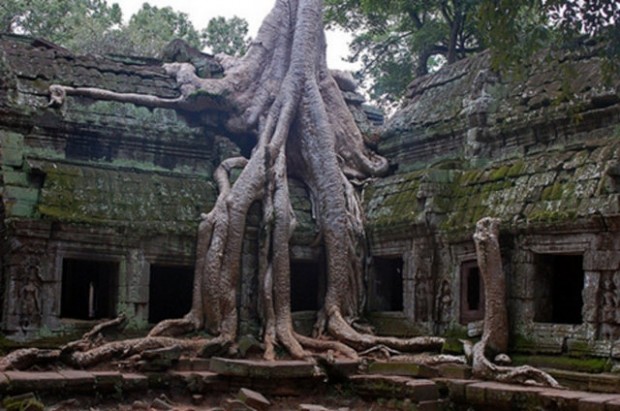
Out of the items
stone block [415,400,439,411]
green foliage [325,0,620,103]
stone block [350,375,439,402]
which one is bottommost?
stone block [415,400,439,411]

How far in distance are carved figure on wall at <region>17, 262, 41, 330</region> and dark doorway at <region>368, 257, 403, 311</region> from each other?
14.6 ft

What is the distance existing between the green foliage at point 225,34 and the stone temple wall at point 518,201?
15880mm

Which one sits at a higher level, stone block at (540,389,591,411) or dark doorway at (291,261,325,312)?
dark doorway at (291,261,325,312)

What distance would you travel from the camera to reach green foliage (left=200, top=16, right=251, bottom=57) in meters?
28.7

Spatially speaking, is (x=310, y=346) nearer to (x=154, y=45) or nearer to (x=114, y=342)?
(x=114, y=342)

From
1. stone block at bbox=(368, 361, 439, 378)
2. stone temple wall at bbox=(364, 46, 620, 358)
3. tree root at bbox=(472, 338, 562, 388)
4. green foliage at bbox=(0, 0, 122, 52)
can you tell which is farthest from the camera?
green foliage at bbox=(0, 0, 122, 52)

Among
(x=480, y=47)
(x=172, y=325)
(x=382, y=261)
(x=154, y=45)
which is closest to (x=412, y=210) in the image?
(x=382, y=261)

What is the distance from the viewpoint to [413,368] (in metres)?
10.2

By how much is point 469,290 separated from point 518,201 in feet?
4.47

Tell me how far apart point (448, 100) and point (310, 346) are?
3.97 metres

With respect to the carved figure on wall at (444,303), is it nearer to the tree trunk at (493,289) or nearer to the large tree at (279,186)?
the large tree at (279,186)

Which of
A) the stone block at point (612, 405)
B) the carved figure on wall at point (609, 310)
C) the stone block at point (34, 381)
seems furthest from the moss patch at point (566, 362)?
the stone block at point (34, 381)

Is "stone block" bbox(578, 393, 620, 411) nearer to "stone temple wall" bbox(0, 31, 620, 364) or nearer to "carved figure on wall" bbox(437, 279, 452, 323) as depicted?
Answer: "stone temple wall" bbox(0, 31, 620, 364)

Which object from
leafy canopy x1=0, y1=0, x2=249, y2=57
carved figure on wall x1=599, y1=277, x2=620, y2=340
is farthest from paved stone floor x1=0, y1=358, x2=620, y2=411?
leafy canopy x1=0, y1=0, x2=249, y2=57
